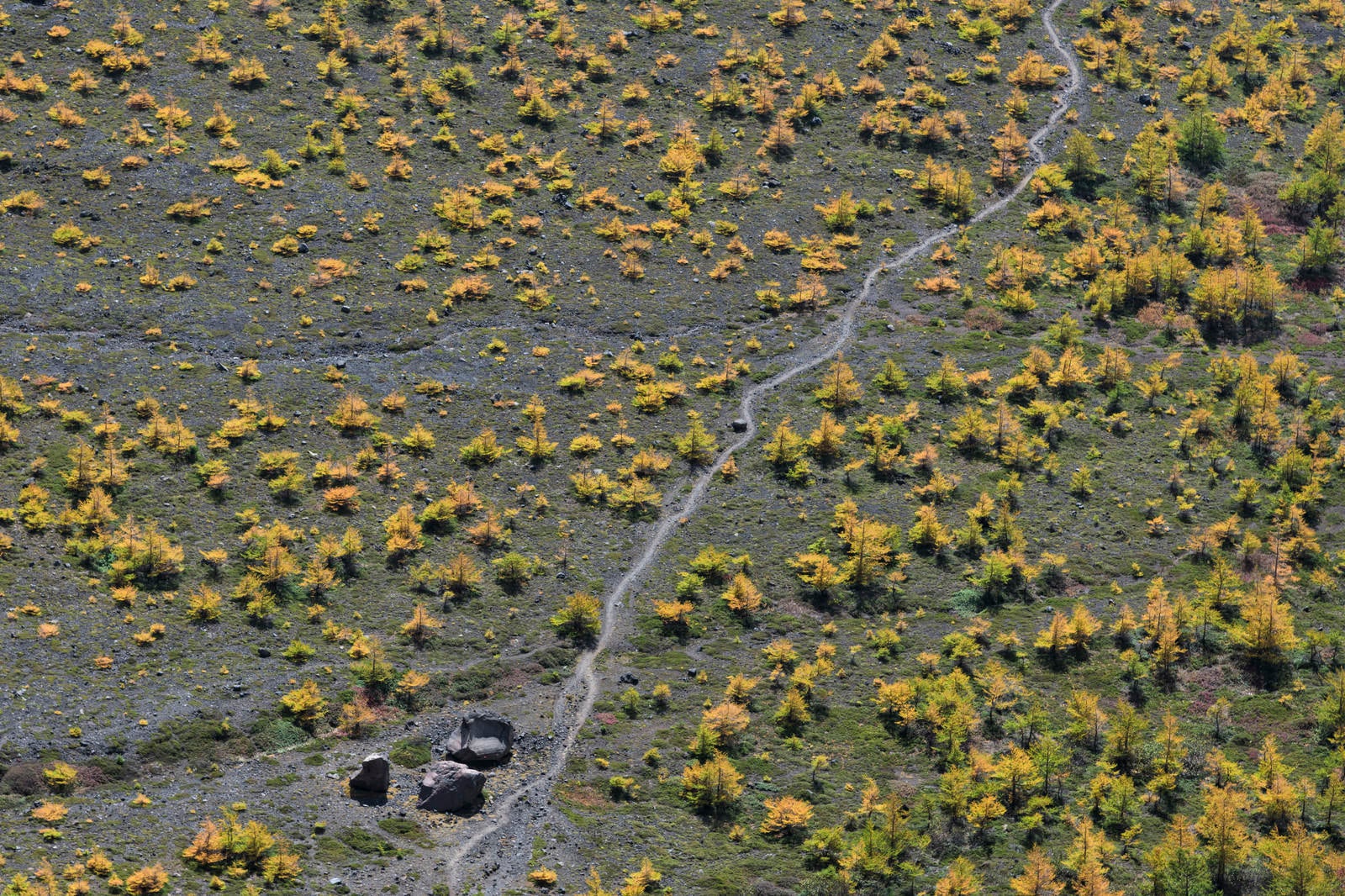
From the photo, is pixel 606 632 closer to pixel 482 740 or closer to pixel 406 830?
pixel 482 740

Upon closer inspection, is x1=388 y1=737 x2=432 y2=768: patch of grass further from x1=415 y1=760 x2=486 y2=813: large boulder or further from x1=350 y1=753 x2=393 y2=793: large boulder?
x1=350 y1=753 x2=393 y2=793: large boulder

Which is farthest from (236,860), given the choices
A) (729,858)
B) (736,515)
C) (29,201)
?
(29,201)

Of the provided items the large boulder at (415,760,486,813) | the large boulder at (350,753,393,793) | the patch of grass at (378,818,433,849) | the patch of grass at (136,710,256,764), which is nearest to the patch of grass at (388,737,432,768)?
the large boulder at (415,760,486,813)

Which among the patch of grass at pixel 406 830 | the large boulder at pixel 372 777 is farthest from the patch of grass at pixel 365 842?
the large boulder at pixel 372 777

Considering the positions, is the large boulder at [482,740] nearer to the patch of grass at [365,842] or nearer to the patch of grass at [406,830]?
the patch of grass at [406,830]

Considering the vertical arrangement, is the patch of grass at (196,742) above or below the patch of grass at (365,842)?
above
